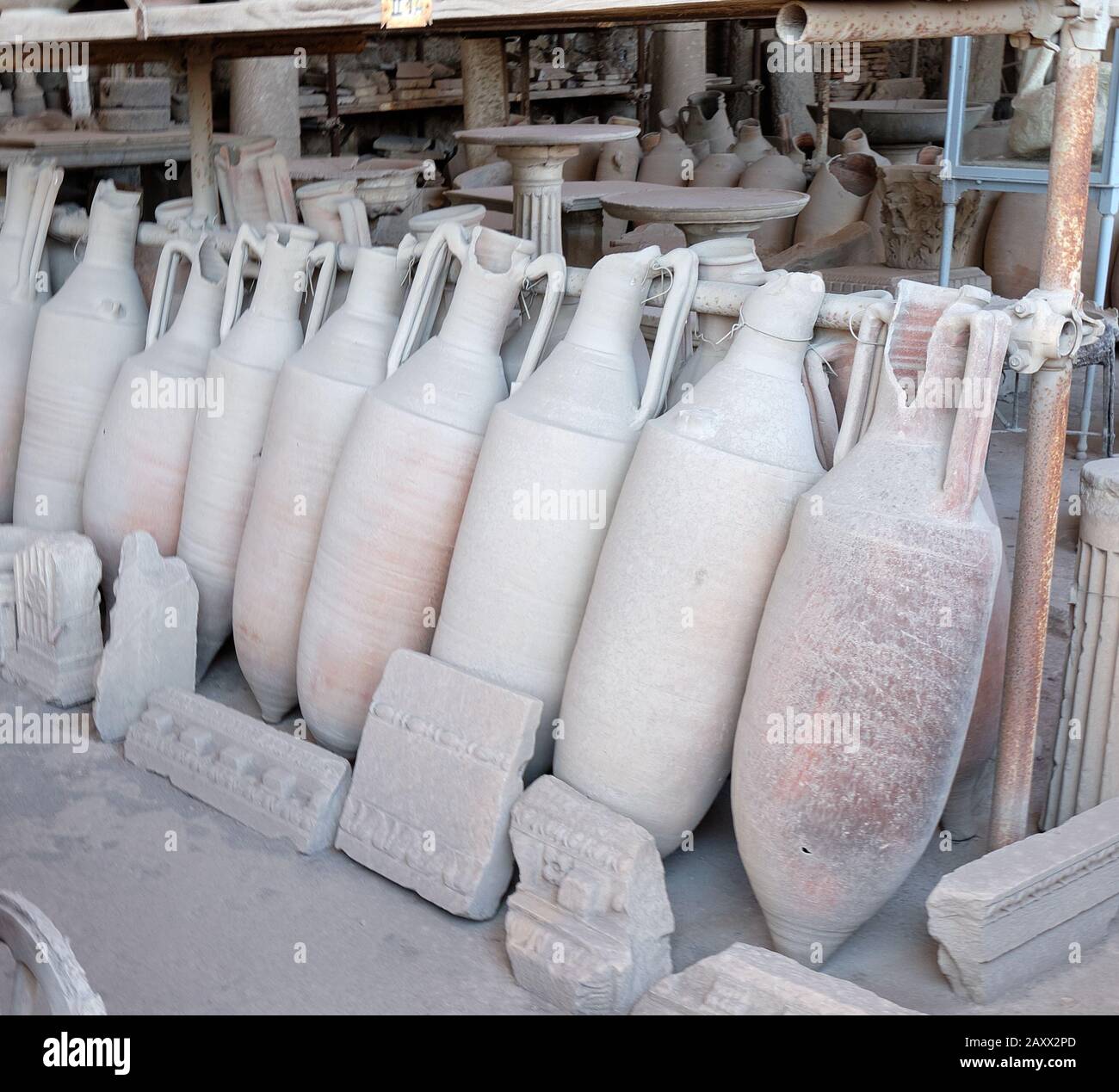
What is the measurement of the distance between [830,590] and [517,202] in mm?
3667

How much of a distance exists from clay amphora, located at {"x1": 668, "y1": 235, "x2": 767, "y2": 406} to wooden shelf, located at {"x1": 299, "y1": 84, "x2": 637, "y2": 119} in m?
7.83

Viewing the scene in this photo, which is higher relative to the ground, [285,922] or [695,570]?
[695,570]

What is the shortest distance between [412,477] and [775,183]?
5326mm

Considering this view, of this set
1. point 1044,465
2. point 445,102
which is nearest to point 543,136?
point 1044,465

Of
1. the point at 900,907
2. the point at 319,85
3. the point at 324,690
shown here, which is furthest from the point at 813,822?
the point at 319,85

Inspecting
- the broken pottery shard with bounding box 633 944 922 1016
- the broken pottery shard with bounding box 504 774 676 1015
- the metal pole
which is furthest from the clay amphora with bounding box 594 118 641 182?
the broken pottery shard with bounding box 633 944 922 1016

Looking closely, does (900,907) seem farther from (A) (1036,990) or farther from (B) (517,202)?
(B) (517,202)

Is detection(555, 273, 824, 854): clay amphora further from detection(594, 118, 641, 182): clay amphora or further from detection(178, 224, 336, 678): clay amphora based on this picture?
detection(594, 118, 641, 182): clay amphora

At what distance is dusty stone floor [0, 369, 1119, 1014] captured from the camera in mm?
2176

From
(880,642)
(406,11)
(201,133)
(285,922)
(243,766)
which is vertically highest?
(406,11)

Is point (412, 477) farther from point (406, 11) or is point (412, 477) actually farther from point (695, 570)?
point (406, 11)

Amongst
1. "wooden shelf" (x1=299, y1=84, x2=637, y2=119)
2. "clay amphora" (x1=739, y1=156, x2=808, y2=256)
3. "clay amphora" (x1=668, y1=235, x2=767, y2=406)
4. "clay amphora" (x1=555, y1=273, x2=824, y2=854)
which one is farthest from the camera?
"wooden shelf" (x1=299, y1=84, x2=637, y2=119)

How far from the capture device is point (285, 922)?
2.38 meters

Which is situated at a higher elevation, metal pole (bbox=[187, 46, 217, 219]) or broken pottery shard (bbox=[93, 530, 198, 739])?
metal pole (bbox=[187, 46, 217, 219])
